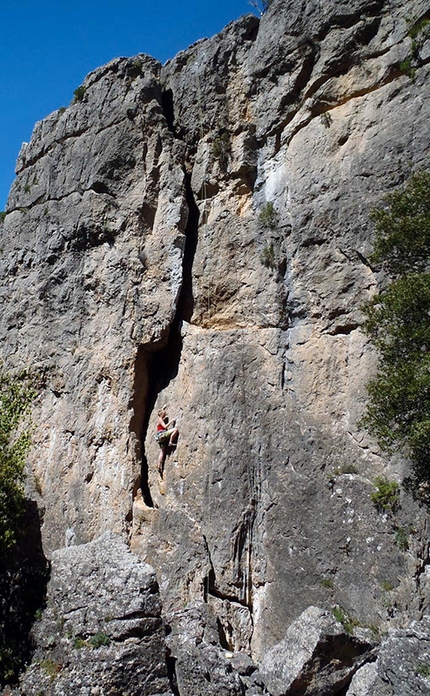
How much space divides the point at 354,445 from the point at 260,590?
12.3 ft

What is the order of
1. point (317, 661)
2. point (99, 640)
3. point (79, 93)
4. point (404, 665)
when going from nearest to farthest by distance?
point (404, 665) < point (317, 661) < point (99, 640) < point (79, 93)

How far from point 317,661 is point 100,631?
389cm

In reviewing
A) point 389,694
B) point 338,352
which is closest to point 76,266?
point 338,352

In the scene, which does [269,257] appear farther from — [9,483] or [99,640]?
[99,640]

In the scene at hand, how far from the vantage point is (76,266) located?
18.1m

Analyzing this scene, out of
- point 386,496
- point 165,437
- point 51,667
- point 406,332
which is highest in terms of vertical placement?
point 406,332

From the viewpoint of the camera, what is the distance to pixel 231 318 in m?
15.5

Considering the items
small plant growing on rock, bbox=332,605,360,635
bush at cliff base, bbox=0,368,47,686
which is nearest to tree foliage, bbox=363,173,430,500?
small plant growing on rock, bbox=332,605,360,635

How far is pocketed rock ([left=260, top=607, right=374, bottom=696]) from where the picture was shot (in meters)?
10.4

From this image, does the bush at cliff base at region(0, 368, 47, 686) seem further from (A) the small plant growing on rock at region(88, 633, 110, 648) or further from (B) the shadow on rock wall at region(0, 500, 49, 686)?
(A) the small plant growing on rock at region(88, 633, 110, 648)

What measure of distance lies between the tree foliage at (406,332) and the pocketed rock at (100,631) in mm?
5418

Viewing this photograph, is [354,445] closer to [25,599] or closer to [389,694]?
[389,694]

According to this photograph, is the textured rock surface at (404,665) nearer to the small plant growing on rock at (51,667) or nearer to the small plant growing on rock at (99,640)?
the small plant growing on rock at (99,640)

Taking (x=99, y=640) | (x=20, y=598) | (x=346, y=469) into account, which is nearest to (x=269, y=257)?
(x=346, y=469)
